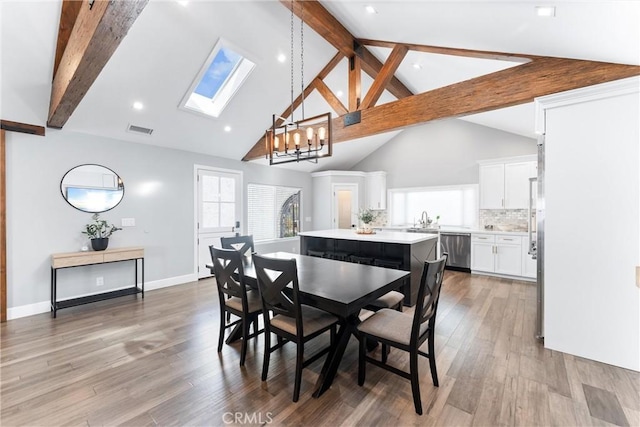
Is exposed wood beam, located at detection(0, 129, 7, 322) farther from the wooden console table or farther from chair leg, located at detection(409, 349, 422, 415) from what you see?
chair leg, located at detection(409, 349, 422, 415)

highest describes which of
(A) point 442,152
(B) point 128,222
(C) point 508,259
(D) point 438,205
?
(A) point 442,152

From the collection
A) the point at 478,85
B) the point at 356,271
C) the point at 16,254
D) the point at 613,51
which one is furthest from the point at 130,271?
the point at 613,51

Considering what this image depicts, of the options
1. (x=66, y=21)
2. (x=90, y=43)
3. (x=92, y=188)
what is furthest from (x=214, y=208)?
(x=90, y=43)

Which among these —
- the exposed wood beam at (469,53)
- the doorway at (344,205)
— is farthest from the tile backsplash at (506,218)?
the exposed wood beam at (469,53)

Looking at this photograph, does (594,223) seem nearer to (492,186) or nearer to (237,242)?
(492,186)

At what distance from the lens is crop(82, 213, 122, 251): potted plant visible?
386cm

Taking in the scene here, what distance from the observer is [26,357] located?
249cm

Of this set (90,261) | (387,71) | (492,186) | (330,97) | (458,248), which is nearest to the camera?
(387,71)

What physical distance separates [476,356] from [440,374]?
1.71 ft

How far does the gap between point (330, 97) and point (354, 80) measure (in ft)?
1.72

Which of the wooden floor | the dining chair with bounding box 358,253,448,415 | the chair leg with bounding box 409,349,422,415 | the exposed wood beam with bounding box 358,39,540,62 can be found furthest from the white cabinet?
the chair leg with bounding box 409,349,422,415

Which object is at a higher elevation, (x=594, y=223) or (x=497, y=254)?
(x=594, y=223)

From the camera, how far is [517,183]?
538 cm

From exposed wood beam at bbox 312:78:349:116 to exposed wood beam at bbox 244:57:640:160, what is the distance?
16.1 inches
